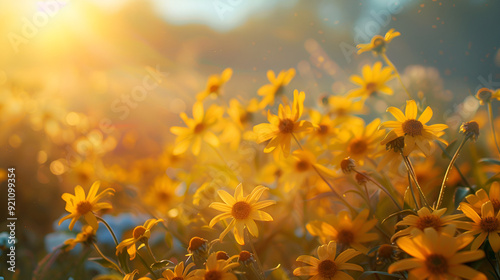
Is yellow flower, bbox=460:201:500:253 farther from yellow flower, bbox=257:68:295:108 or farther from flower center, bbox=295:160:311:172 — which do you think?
yellow flower, bbox=257:68:295:108

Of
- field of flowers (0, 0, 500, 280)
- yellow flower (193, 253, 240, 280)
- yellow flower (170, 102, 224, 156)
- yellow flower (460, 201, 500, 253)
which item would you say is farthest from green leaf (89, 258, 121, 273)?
yellow flower (460, 201, 500, 253)

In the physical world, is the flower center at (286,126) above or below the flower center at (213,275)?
above

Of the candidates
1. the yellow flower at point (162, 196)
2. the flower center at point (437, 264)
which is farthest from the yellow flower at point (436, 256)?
the yellow flower at point (162, 196)

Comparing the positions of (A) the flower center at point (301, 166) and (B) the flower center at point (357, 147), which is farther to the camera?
(A) the flower center at point (301, 166)

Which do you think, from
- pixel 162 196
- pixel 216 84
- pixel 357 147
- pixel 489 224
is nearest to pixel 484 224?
pixel 489 224

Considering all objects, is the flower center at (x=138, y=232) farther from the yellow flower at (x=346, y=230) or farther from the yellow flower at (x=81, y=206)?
the yellow flower at (x=346, y=230)

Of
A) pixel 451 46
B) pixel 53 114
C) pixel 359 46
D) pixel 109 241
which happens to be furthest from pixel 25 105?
pixel 451 46

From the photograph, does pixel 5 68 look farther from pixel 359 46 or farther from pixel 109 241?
pixel 359 46
